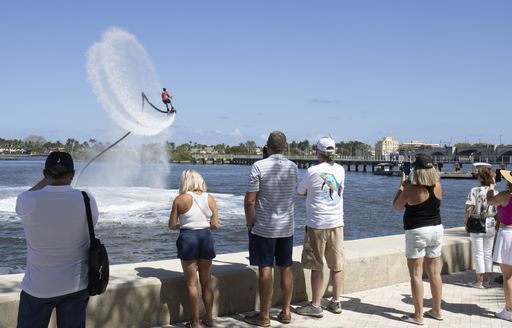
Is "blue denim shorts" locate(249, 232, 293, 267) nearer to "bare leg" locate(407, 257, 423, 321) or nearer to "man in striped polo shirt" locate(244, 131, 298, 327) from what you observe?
"man in striped polo shirt" locate(244, 131, 298, 327)

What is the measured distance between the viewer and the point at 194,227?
222 inches

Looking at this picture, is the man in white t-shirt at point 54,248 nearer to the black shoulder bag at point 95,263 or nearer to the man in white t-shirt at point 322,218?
the black shoulder bag at point 95,263

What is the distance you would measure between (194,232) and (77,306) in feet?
5.79

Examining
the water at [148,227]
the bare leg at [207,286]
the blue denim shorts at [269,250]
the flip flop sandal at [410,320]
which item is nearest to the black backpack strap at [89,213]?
the bare leg at [207,286]

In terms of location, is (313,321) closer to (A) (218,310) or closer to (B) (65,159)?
(A) (218,310)

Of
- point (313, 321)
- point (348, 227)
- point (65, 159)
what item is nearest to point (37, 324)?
point (65, 159)

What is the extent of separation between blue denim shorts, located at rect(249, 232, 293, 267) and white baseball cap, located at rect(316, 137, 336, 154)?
3.71ft

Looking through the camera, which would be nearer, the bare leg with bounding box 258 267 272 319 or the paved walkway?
the bare leg with bounding box 258 267 272 319

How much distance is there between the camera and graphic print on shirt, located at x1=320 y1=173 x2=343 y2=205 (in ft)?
21.0

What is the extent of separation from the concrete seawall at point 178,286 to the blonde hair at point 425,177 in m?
1.82

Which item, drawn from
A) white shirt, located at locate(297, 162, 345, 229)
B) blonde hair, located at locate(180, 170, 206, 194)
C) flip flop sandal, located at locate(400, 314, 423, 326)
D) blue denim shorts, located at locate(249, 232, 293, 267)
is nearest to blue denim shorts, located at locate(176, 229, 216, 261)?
blonde hair, located at locate(180, 170, 206, 194)

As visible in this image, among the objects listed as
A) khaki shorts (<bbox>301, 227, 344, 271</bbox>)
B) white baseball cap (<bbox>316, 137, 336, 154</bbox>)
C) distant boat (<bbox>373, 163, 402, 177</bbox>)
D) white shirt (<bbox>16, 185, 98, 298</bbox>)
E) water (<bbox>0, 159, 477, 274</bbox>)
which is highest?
white baseball cap (<bbox>316, 137, 336, 154</bbox>)

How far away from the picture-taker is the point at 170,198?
36.4 m

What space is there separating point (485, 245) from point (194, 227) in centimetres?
465
